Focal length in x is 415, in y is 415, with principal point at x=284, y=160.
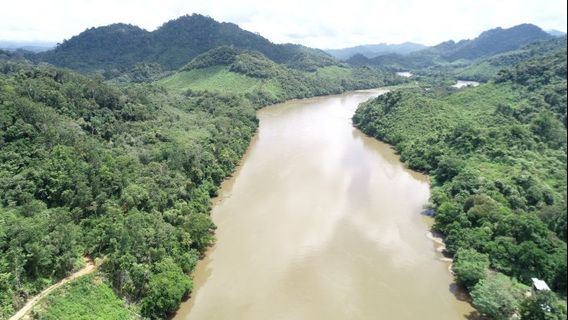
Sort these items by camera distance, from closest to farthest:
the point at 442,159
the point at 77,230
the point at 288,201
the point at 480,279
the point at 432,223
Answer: the point at 480,279 → the point at 77,230 → the point at 432,223 → the point at 288,201 → the point at 442,159

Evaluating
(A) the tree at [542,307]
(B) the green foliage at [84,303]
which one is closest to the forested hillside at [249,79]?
(B) the green foliage at [84,303]

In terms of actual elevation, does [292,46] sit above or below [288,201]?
above

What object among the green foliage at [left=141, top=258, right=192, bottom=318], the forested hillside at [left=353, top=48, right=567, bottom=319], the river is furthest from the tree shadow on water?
the green foliage at [left=141, top=258, right=192, bottom=318]

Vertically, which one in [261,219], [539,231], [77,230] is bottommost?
[261,219]

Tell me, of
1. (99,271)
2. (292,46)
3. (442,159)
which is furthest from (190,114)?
(292,46)

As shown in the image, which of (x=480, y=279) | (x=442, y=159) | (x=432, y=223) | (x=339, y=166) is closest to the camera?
(x=480, y=279)

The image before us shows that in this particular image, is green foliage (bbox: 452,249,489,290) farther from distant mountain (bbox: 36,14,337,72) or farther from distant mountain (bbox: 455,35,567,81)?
distant mountain (bbox: 36,14,337,72)

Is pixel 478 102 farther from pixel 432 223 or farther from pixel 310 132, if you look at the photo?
pixel 432 223
